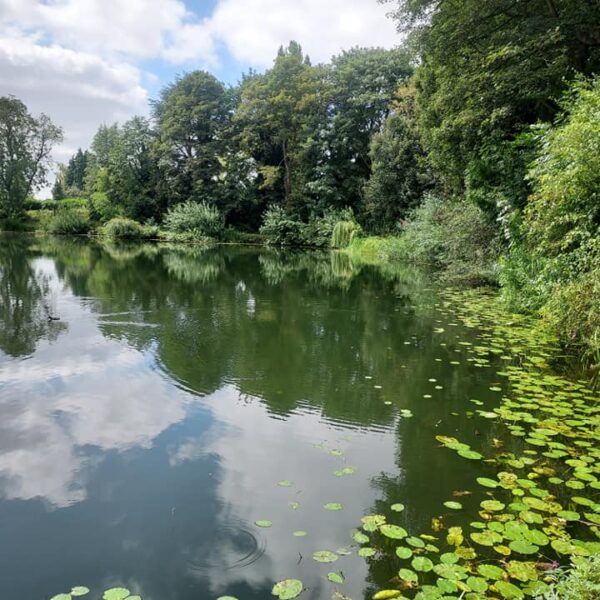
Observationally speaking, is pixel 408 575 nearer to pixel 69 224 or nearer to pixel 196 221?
pixel 196 221

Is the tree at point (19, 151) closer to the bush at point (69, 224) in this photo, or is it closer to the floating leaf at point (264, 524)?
the bush at point (69, 224)

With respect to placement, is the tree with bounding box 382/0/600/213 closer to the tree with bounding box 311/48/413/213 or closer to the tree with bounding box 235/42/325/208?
the tree with bounding box 311/48/413/213

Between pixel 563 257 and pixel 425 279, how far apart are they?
936cm

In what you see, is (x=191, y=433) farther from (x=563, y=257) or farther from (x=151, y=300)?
(x=151, y=300)

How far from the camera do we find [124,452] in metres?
3.80

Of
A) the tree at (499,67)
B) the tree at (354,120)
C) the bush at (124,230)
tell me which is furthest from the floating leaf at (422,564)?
the bush at (124,230)

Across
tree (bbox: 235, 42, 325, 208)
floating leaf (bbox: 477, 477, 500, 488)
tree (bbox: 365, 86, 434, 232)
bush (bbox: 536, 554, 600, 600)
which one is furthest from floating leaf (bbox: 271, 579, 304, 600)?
tree (bbox: 235, 42, 325, 208)

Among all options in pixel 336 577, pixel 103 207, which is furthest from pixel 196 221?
pixel 336 577

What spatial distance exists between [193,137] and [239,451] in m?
38.4

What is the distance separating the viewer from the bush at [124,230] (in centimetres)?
3562

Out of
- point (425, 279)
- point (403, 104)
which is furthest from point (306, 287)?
point (403, 104)

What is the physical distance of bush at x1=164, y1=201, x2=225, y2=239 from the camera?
34.5 m

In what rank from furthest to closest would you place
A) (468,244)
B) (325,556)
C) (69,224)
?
1. (69,224)
2. (468,244)
3. (325,556)

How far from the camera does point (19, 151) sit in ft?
142
